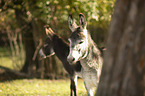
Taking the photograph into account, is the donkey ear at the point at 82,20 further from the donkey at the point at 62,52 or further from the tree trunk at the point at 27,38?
the tree trunk at the point at 27,38

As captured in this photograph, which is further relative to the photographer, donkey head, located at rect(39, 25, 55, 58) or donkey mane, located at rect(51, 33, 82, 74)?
donkey head, located at rect(39, 25, 55, 58)

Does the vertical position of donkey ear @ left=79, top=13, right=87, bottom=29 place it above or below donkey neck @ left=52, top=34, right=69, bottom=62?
above

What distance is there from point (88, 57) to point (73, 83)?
1.14 m

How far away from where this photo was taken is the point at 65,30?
9.79 m

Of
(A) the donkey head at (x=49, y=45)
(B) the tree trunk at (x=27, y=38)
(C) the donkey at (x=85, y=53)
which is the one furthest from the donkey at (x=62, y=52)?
(B) the tree trunk at (x=27, y=38)

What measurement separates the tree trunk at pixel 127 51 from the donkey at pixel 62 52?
2.17 metres

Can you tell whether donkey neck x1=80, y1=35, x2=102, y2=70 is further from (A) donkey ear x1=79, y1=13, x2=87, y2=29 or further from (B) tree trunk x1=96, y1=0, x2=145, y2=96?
(B) tree trunk x1=96, y1=0, x2=145, y2=96

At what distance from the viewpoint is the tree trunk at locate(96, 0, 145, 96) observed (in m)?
2.43

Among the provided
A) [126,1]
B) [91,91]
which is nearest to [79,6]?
[91,91]

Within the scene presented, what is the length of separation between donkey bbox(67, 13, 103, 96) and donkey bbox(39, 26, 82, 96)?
603 millimetres

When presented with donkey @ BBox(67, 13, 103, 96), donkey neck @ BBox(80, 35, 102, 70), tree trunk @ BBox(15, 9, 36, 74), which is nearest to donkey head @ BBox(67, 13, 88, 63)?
donkey @ BBox(67, 13, 103, 96)

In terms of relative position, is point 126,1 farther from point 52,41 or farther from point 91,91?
point 52,41

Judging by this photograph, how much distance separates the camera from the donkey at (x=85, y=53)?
3873 millimetres

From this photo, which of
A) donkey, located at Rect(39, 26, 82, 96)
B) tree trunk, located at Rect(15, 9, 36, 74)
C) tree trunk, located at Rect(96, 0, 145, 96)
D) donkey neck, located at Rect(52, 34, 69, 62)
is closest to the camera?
tree trunk, located at Rect(96, 0, 145, 96)
